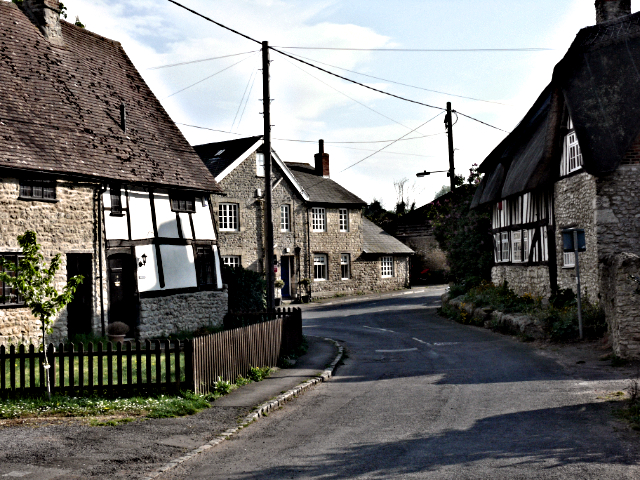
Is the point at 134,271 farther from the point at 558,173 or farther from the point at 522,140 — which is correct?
the point at 522,140

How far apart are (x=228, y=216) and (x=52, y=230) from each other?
17820 mm

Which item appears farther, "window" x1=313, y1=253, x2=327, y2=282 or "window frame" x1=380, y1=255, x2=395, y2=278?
"window frame" x1=380, y1=255, x2=395, y2=278

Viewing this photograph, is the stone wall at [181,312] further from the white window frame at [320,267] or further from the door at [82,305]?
the white window frame at [320,267]

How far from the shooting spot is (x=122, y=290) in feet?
65.2

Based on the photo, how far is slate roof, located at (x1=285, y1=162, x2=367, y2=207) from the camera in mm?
40656

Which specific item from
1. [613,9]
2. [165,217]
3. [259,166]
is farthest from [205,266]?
[613,9]

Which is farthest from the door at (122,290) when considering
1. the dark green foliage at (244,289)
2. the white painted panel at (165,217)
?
the dark green foliage at (244,289)

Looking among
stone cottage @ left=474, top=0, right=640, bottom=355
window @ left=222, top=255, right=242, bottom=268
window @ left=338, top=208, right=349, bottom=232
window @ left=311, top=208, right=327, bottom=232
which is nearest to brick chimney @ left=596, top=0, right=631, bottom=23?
stone cottage @ left=474, top=0, right=640, bottom=355

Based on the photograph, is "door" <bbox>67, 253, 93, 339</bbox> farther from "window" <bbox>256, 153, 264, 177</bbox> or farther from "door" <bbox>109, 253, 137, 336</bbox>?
"window" <bbox>256, 153, 264, 177</bbox>

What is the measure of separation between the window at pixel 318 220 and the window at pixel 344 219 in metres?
1.64

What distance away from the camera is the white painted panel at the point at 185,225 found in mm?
22078

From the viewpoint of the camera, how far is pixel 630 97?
18.9m

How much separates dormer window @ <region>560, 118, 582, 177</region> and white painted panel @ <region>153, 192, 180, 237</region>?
1229 centimetres

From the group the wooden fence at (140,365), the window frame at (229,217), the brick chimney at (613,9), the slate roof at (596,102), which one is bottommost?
the wooden fence at (140,365)
